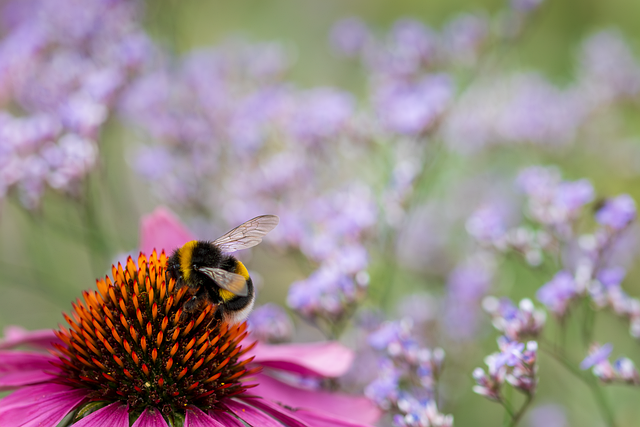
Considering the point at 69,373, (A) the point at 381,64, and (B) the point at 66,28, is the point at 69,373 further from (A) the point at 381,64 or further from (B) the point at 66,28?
(A) the point at 381,64

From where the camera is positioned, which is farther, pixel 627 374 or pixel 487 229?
pixel 487 229

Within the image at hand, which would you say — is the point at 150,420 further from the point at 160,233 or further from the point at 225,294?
the point at 160,233

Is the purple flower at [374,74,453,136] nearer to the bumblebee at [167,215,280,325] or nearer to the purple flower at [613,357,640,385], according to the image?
the bumblebee at [167,215,280,325]

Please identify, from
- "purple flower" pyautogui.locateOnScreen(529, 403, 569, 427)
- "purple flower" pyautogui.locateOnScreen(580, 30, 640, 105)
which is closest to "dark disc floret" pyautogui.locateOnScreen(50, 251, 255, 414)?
"purple flower" pyautogui.locateOnScreen(529, 403, 569, 427)

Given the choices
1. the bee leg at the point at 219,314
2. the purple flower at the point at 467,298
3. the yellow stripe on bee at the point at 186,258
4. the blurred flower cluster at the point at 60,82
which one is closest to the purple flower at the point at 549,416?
the purple flower at the point at 467,298

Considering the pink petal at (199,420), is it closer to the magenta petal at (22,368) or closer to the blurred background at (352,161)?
the magenta petal at (22,368)

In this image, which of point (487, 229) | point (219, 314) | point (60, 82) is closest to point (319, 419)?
point (219, 314)
